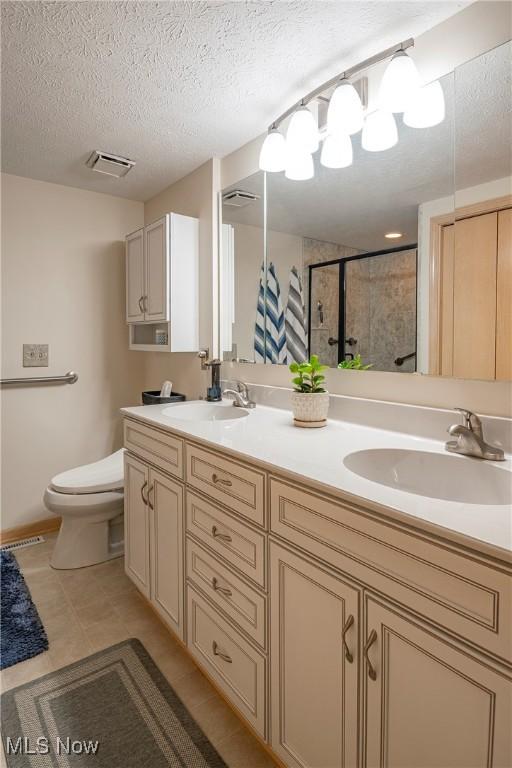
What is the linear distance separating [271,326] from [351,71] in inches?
38.1

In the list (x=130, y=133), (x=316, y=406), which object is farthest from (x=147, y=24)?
(x=316, y=406)

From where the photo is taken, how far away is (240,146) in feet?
6.72

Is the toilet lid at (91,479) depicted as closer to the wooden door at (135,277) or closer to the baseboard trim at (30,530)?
the baseboard trim at (30,530)

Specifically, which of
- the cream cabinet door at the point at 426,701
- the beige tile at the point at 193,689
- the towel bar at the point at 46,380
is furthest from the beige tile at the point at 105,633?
the towel bar at the point at 46,380

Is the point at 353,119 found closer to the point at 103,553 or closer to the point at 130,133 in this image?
the point at 130,133

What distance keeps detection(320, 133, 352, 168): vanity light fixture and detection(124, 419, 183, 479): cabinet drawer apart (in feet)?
3.85

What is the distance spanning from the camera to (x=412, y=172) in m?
1.35

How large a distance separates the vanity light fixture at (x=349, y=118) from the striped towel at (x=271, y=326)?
454 mm

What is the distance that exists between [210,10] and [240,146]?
2.71 feet

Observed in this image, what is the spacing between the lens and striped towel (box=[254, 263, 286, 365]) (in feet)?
6.16

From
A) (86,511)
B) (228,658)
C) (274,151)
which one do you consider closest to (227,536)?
(228,658)

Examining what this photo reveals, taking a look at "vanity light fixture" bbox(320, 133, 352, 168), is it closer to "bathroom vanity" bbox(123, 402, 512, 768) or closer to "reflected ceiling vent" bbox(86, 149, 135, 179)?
"bathroom vanity" bbox(123, 402, 512, 768)

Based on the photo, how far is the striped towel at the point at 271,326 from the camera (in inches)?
74.0

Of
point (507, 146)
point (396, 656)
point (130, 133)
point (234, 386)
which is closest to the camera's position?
point (396, 656)
